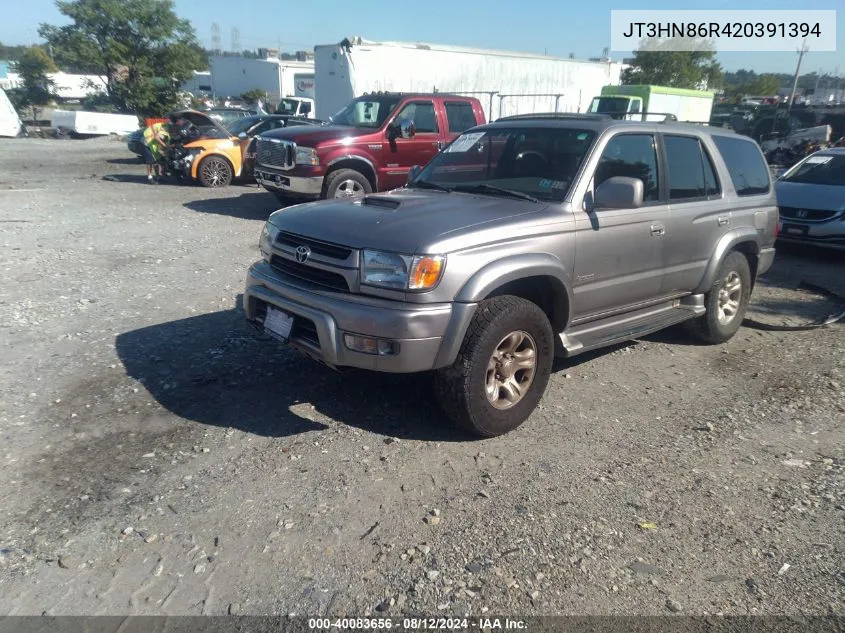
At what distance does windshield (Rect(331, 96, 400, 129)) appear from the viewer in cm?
1111

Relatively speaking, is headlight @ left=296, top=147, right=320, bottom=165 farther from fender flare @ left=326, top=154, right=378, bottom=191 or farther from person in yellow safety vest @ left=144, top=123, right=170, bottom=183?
person in yellow safety vest @ left=144, top=123, right=170, bottom=183

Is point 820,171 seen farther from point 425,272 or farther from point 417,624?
point 417,624

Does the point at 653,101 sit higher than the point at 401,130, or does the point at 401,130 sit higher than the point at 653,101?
the point at 653,101

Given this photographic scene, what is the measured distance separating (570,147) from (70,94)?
6658cm

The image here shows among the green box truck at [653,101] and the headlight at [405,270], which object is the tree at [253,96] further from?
the headlight at [405,270]

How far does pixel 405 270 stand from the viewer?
3.62 m

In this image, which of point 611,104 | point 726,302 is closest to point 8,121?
point 611,104

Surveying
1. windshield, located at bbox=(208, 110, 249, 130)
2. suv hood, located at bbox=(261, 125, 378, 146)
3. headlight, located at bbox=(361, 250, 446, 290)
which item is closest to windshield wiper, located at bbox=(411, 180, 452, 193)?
headlight, located at bbox=(361, 250, 446, 290)

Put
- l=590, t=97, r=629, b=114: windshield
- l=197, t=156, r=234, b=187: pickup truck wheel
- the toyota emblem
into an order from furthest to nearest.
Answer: l=590, t=97, r=629, b=114: windshield, l=197, t=156, r=234, b=187: pickup truck wheel, the toyota emblem

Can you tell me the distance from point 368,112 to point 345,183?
1530mm

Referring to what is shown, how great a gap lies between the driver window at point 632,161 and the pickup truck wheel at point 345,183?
6.10 m

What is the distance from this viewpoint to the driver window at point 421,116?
11095 millimetres

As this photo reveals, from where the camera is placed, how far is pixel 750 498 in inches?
140

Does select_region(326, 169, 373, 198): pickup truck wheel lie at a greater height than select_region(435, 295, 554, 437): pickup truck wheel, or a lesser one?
greater
